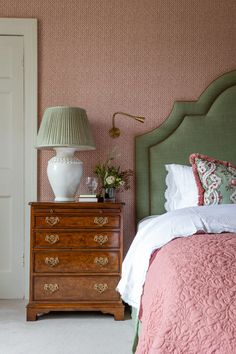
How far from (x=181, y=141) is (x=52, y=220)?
1.14m

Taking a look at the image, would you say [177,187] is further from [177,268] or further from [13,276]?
[177,268]

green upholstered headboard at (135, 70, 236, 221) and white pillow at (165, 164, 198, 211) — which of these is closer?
white pillow at (165, 164, 198, 211)

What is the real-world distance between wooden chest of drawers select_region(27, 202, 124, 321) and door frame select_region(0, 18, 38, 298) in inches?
20.5

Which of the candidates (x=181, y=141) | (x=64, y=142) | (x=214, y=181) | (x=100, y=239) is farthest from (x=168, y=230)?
(x=181, y=141)

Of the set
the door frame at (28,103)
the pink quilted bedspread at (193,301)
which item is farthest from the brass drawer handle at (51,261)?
the pink quilted bedspread at (193,301)

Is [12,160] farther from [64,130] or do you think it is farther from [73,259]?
[73,259]

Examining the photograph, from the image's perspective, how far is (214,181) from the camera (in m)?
2.86

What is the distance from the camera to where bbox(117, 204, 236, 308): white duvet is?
7.22ft

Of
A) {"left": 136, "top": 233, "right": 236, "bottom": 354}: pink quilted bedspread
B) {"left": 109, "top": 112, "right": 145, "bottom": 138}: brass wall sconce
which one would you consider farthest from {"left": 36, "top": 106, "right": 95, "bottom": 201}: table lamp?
{"left": 136, "top": 233, "right": 236, "bottom": 354}: pink quilted bedspread

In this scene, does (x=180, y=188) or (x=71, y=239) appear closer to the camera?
(x=71, y=239)

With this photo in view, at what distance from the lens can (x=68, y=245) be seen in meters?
3.07

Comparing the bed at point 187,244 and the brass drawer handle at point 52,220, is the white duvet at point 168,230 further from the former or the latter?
the brass drawer handle at point 52,220

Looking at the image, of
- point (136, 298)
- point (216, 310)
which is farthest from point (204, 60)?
point (216, 310)

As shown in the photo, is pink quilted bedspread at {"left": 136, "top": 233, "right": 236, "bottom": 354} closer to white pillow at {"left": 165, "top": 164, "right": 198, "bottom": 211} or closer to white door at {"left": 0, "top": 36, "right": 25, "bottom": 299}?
white pillow at {"left": 165, "top": 164, "right": 198, "bottom": 211}
